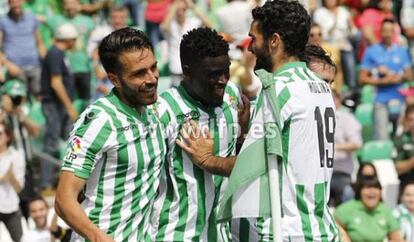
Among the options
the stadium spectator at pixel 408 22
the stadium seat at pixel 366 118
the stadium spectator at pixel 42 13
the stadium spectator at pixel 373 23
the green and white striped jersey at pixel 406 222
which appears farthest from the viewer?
the stadium spectator at pixel 408 22

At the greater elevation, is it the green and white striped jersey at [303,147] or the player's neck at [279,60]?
the player's neck at [279,60]

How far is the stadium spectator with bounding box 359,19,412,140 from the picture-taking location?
52.0 ft

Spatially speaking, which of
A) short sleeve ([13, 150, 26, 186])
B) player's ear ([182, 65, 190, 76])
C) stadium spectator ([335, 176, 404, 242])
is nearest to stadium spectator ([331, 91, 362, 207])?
stadium spectator ([335, 176, 404, 242])

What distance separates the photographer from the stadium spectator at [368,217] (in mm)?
12008

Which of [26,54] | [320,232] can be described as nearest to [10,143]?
[26,54]

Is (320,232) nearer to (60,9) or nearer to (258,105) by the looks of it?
(258,105)

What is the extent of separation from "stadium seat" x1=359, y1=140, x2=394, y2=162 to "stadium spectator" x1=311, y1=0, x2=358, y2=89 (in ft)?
6.75

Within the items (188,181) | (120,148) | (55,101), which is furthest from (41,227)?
(120,148)

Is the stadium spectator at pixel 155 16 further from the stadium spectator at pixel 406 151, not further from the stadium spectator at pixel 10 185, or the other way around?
the stadium spectator at pixel 10 185

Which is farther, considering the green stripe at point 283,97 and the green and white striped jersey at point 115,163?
the green and white striped jersey at point 115,163

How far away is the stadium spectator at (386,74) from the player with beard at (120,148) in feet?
29.5

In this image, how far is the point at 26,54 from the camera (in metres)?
15.8

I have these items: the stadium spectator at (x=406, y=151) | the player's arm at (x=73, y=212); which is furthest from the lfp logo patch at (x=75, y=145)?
the stadium spectator at (x=406, y=151)

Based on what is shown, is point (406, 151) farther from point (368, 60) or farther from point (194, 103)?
point (194, 103)
